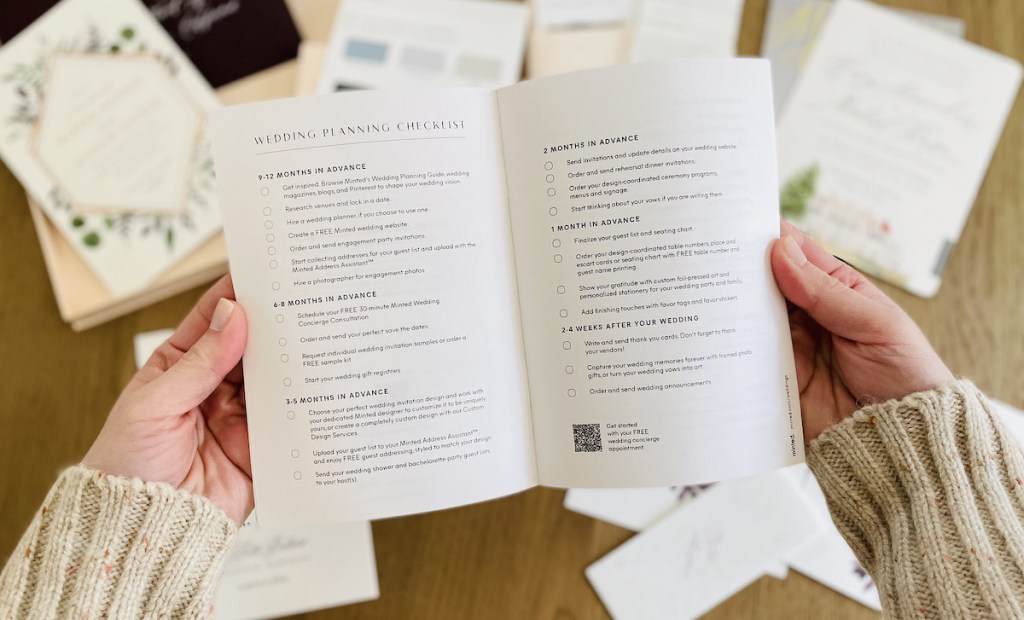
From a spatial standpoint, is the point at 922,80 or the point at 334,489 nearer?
the point at 334,489

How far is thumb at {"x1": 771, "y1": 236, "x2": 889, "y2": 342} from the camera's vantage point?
0.52m

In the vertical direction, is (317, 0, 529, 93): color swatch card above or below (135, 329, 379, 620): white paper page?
above

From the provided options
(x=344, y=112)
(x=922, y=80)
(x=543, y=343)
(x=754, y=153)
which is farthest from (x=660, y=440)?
(x=922, y=80)

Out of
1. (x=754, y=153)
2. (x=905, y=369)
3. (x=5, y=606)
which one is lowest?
(x=5, y=606)

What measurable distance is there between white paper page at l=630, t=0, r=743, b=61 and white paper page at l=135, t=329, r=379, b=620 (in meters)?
A: 0.61

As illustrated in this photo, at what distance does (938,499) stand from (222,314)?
52 centimetres

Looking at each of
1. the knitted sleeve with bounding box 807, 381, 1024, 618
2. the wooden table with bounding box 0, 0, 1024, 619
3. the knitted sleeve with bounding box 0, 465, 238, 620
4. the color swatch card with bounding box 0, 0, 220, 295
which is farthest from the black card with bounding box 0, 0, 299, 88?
the knitted sleeve with bounding box 807, 381, 1024, 618

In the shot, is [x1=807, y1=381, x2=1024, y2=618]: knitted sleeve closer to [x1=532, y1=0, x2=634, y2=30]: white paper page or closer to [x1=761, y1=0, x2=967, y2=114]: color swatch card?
[x1=761, y1=0, x2=967, y2=114]: color swatch card

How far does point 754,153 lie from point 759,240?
0.21 feet

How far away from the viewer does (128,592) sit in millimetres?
483

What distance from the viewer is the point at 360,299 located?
1.67 ft

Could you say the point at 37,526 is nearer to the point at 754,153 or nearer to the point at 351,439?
the point at 351,439

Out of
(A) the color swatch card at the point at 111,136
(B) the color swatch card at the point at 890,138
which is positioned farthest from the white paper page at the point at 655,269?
(A) the color swatch card at the point at 111,136

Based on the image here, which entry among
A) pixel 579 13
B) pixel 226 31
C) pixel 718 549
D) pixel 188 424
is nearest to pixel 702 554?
pixel 718 549
